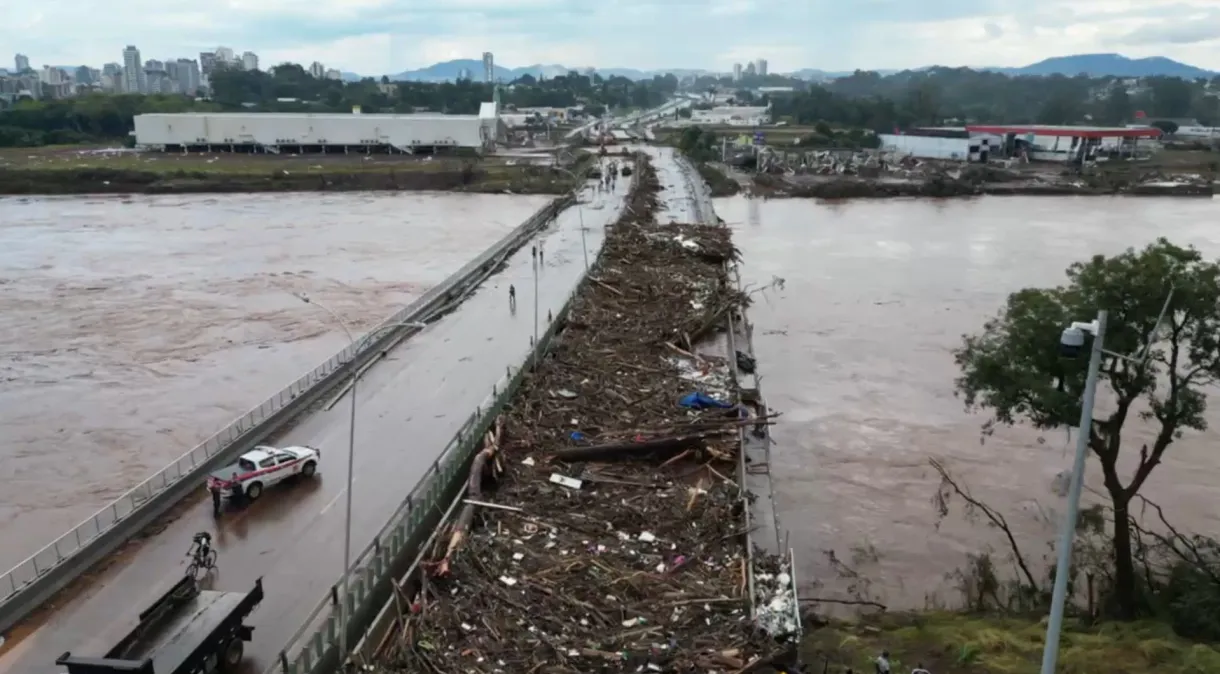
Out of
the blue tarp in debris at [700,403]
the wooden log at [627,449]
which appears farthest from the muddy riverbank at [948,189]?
the wooden log at [627,449]

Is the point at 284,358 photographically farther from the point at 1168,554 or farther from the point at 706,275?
the point at 1168,554

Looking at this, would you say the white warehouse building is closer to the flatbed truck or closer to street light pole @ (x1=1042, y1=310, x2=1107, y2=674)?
the flatbed truck

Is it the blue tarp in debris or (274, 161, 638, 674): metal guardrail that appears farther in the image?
the blue tarp in debris

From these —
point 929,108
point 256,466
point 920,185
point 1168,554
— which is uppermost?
point 929,108

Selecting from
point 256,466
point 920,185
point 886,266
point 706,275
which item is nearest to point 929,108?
point 920,185

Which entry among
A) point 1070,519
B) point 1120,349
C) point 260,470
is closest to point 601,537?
point 260,470

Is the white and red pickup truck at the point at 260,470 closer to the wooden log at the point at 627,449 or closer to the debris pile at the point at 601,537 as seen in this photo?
the debris pile at the point at 601,537

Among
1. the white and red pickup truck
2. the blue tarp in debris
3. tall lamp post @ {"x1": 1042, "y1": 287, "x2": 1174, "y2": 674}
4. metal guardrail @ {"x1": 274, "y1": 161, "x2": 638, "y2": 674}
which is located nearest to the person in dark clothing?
the white and red pickup truck
